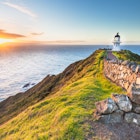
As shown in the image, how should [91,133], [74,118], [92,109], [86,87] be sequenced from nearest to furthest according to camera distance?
[91,133] → [74,118] → [92,109] → [86,87]

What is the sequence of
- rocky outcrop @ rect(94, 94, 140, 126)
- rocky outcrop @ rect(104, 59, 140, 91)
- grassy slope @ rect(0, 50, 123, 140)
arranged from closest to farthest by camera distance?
grassy slope @ rect(0, 50, 123, 140), rocky outcrop @ rect(94, 94, 140, 126), rocky outcrop @ rect(104, 59, 140, 91)

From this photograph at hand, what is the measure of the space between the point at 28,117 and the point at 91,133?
4.50 metres

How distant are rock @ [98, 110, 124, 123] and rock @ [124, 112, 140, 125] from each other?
20 cm

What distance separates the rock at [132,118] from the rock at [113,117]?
200mm

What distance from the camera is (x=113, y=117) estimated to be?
7176 mm

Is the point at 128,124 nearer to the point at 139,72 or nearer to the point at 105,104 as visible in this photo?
the point at 105,104

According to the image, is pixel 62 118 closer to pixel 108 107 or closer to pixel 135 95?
pixel 108 107

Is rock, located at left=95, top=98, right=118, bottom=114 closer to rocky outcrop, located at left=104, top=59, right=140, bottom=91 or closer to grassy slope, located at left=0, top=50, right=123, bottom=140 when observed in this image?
grassy slope, located at left=0, top=50, right=123, bottom=140

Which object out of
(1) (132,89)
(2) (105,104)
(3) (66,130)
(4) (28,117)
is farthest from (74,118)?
(4) (28,117)

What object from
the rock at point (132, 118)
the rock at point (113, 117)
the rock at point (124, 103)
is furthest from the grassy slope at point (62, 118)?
the rock at point (132, 118)

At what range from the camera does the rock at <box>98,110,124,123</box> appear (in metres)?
7.13

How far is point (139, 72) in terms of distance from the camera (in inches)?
323

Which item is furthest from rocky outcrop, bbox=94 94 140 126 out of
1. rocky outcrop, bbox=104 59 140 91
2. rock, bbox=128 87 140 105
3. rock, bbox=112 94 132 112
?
rocky outcrop, bbox=104 59 140 91

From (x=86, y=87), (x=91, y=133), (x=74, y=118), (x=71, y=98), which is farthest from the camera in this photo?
(x=86, y=87)
